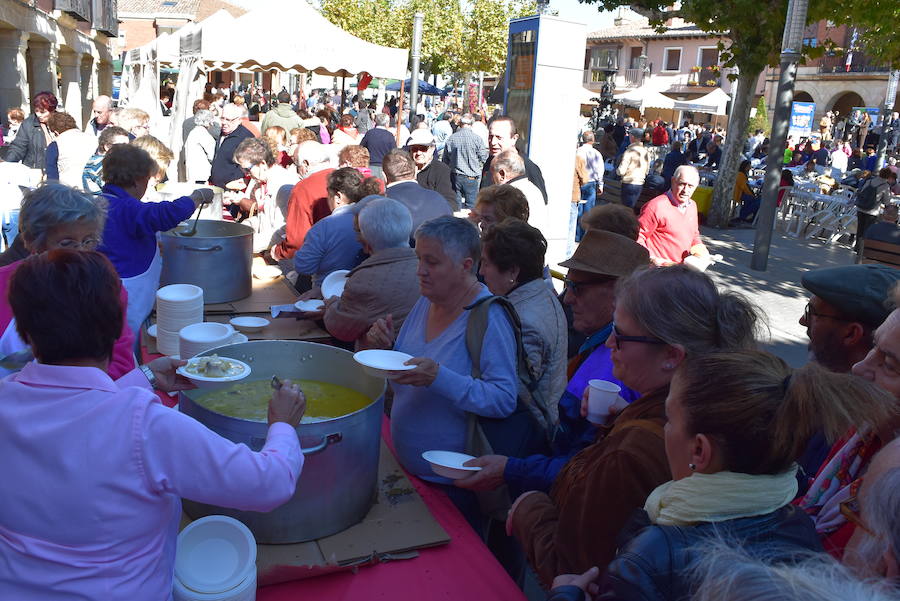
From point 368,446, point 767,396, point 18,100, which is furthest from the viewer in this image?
point 18,100

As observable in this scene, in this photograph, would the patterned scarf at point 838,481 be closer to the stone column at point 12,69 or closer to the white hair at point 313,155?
the white hair at point 313,155

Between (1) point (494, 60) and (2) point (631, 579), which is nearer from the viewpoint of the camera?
(2) point (631, 579)

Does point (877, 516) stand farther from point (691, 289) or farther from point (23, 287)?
point (23, 287)

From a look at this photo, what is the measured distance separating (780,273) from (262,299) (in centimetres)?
786

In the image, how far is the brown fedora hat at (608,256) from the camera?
8.68ft

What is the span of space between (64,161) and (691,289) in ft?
21.5

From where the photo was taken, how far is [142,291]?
11.3 ft

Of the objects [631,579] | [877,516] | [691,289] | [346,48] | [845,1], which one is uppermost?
[845,1]

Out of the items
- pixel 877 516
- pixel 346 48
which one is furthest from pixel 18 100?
pixel 877 516

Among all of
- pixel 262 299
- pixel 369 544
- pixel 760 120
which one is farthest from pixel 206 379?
pixel 760 120

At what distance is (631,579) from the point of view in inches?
46.5

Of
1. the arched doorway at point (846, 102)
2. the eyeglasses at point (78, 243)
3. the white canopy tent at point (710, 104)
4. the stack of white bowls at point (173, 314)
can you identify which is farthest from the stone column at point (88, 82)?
the arched doorway at point (846, 102)

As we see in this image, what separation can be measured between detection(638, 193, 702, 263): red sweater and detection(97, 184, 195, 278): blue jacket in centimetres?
337

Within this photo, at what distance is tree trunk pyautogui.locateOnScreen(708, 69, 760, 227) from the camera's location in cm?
1143
